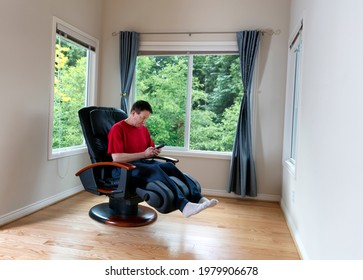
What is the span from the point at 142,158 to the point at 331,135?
4.97 ft

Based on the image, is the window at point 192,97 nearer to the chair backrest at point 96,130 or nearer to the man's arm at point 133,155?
the chair backrest at point 96,130

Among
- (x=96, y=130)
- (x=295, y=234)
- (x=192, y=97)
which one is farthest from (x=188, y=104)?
(x=295, y=234)

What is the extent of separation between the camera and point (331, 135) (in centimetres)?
157

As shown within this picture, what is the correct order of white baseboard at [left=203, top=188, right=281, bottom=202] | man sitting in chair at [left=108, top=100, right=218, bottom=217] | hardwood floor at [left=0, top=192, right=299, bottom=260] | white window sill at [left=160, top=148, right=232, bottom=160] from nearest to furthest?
hardwood floor at [left=0, top=192, right=299, bottom=260]
man sitting in chair at [left=108, top=100, right=218, bottom=217]
white baseboard at [left=203, top=188, right=281, bottom=202]
white window sill at [left=160, top=148, right=232, bottom=160]

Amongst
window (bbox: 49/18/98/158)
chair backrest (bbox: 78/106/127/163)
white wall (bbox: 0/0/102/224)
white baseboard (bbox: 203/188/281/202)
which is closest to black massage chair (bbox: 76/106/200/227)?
chair backrest (bbox: 78/106/127/163)

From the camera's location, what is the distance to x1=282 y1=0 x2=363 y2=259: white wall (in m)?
1.26

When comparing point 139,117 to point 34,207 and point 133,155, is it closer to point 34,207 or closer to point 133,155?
point 133,155

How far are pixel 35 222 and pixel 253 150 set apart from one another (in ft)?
8.09

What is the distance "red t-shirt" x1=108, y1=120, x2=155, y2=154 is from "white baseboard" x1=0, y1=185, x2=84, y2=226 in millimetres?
1035

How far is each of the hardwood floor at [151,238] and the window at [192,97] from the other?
1112mm

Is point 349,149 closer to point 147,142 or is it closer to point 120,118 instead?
point 147,142

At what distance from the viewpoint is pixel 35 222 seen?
2537mm

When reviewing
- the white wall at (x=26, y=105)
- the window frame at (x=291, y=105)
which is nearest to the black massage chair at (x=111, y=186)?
the white wall at (x=26, y=105)

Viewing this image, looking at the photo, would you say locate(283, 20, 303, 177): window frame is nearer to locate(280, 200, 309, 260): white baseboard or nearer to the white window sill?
locate(280, 200, 309, 260): white baseboard
